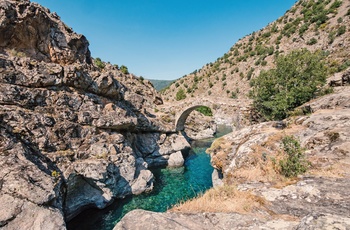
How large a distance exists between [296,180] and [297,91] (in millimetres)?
15096

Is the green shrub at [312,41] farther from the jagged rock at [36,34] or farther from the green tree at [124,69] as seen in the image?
the jagged rock at [36,34]

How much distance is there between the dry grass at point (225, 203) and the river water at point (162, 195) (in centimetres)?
299

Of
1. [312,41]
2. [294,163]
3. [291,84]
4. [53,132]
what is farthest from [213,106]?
[312,41]

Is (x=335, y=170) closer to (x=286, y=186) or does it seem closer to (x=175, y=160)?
(x=286, y=186)

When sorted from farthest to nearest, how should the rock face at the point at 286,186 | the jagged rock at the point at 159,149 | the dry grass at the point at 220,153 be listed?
1. the jagged rock at the point at 159,149
2. the dry grass at the point at 220,153
3. the rock face at the point at 286,186

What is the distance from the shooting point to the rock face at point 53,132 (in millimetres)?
9336

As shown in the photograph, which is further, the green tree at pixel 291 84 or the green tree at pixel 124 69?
the green tree at pixel 124 69

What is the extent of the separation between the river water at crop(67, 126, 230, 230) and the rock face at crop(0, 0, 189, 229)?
2.32 feet

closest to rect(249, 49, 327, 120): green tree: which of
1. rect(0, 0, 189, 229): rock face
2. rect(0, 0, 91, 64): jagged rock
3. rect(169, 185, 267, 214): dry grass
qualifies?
rect(0, 0, 189, 229): rock face

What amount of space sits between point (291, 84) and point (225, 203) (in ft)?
62.7

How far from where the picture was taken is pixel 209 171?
21266 millimetres

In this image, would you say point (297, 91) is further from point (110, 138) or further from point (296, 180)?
point (110, 138)

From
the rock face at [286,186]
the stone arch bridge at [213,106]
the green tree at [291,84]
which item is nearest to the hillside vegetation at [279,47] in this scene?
the green tree at [291,84]

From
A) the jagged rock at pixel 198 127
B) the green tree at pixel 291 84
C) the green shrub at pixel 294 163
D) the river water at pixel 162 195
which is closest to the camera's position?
the green shrub at pixel 294 163
